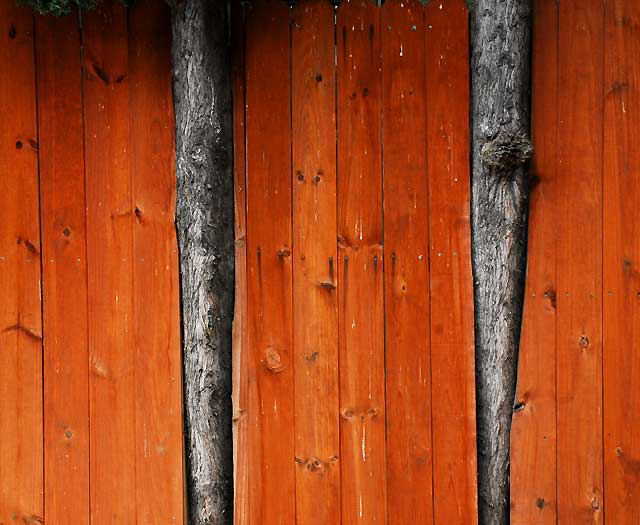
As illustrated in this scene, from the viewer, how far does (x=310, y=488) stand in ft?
6.72

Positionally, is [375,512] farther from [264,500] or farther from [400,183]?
[400,183]

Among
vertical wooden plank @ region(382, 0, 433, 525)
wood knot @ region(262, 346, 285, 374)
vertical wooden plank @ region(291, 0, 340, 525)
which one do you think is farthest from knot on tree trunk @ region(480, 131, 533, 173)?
wood knot @ region(262, 346, 285, 374)

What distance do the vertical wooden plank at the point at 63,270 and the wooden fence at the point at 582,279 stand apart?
1.48m

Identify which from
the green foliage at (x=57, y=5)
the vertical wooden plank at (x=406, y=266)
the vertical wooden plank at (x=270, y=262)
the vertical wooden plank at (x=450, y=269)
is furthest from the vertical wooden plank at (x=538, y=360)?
the green foliage at (x=57, y=5)

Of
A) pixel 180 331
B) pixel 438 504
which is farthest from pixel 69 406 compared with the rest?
pixel 438 504

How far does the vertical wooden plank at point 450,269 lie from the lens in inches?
78.0

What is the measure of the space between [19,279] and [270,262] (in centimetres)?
88

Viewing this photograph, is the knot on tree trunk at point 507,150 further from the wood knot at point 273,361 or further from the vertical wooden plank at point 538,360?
the wood knot at point 273,361

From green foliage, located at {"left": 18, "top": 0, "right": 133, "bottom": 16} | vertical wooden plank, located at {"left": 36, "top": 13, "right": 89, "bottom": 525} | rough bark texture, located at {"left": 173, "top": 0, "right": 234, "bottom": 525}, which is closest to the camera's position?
green foliage, located at {"left": 18, "top": 0, "right": 133, "bottom": 16}

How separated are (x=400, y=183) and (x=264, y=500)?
3.82 ft

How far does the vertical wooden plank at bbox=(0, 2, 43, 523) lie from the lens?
2074 millimetres

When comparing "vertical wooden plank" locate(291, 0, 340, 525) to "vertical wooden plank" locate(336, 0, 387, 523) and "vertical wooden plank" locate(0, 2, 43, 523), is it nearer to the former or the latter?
"vertical wooden plank" locate(336, 0, 387, 523)

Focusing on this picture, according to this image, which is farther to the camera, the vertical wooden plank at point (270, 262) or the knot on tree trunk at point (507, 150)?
the vertical wooden plank at point (270, 262)

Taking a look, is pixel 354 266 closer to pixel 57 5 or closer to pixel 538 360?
pixel 538 360
